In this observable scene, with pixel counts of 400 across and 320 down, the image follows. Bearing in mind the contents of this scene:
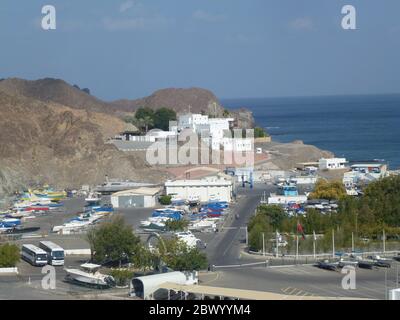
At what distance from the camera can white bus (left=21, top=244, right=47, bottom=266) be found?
16219 millimetres

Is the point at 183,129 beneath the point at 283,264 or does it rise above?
above

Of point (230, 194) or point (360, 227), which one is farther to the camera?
point (230, 194)

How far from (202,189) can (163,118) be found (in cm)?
1571

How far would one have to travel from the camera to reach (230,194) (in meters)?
25.1

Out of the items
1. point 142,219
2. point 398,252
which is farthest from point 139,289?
point 142,219

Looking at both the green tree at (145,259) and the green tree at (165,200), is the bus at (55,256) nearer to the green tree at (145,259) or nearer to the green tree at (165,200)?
the green tree at (145,259)

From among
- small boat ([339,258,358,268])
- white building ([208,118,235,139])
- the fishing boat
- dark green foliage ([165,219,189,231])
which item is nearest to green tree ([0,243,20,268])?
dark green foliage ([165,219,189,231])

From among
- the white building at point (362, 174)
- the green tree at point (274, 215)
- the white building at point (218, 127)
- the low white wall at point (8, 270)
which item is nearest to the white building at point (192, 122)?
the white building at point (218, 127)

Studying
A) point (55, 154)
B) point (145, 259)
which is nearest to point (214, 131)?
point (55, 154)

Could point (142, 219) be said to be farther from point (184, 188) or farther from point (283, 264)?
point (283, 264)

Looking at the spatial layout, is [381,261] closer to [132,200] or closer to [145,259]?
[145,259]

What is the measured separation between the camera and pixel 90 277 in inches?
563

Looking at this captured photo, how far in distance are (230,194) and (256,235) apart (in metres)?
8.03

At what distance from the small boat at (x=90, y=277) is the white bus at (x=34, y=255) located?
4.48ft
